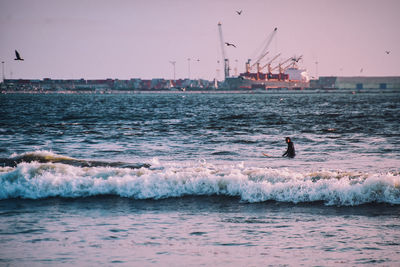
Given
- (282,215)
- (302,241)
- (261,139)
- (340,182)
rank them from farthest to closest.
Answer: (261,139) < (340,182) < (282,215) < (302,241)

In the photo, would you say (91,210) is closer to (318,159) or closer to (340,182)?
(340,182)

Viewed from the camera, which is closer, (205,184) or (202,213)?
(202,213)

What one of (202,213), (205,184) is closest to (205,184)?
(205,184)

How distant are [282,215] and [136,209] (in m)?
4.17

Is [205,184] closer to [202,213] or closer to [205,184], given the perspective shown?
[205,184]

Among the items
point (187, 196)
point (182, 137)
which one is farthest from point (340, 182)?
point (182, 137)

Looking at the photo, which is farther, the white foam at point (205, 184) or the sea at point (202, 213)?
the white foam at point (205, 184)

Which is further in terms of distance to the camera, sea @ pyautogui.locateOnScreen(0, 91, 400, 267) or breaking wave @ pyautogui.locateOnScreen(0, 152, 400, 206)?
breaking wave @ pyautogui.locateOnScreen(0, 152, 400, 206)

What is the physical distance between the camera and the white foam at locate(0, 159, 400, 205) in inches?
594

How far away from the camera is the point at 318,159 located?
76.5 feet

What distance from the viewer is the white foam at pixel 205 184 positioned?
15.1 m

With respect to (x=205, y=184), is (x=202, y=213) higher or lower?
lower

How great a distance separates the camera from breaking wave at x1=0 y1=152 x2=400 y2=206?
594 inches

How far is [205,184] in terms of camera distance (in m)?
16.5
